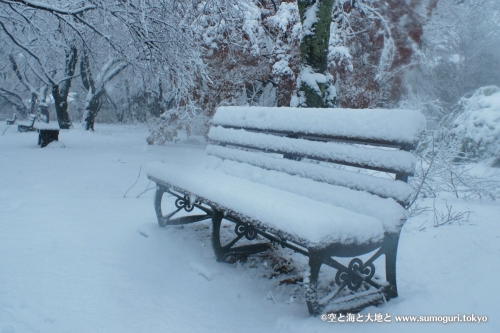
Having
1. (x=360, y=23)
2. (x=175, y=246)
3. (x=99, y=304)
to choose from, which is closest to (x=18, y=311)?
(x=99, y=304)

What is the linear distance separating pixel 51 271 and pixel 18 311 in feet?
1.78

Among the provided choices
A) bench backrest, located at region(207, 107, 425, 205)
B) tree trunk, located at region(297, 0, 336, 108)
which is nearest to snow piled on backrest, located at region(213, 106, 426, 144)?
bench backrest, located at region(207, 107, 425, 205)

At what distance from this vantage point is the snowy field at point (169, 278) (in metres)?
2.29

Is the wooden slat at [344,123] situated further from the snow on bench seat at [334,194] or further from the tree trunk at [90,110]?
the tree trunk at [90,110]

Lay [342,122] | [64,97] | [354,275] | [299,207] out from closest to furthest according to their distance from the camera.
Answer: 1. [299,207]
2. [354,275]
3. [342,122]
4. [64,97]

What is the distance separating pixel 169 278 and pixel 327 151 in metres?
1.47

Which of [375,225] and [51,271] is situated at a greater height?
[375,225]

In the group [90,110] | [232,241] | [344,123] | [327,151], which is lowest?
[232,241]

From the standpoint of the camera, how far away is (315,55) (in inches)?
212

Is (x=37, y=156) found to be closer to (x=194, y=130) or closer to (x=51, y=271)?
(x=51, y=271)

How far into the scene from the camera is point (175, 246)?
3463mm

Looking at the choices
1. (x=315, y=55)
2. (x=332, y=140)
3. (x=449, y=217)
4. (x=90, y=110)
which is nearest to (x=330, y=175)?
(x=332, y=140)

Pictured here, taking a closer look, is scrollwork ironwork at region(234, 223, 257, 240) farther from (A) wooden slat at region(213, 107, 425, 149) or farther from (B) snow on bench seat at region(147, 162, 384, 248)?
(A) wooden slat at region(213, 107, 425, 149)

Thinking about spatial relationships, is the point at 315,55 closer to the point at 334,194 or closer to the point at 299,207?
the point at 334,194
